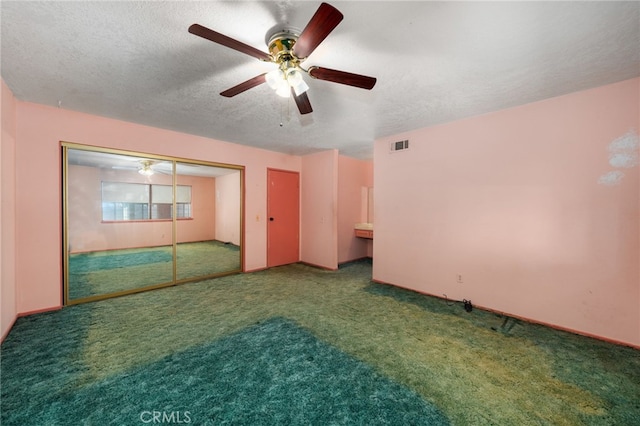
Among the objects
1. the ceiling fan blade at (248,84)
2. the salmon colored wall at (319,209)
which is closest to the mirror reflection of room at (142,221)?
the salmon colored wall at (319,209)

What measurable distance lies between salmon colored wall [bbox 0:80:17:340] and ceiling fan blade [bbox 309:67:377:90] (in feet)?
10.2

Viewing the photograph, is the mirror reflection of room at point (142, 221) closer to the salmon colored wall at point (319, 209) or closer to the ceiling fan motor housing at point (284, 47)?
the salmon colored wall at point (319, 209)

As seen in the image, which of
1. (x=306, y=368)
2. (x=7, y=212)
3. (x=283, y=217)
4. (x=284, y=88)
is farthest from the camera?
(x=283, y=217)

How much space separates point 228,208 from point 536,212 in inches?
211

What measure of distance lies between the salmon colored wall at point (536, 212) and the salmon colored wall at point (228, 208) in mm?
3417

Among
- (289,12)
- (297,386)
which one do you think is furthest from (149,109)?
(297,386)

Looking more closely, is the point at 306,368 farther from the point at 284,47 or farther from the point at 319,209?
the point at 319,209

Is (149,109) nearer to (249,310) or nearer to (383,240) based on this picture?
(249,310)

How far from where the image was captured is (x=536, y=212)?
2.79m

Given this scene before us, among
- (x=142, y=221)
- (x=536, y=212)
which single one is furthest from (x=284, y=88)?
(x=142, y=221)

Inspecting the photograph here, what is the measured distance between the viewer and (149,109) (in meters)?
3.02

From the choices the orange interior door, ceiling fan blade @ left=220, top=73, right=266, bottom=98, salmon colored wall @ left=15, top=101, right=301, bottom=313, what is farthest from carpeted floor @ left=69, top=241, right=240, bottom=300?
ceiling fan blade @ left=220, top=73, right=266, bottom=98

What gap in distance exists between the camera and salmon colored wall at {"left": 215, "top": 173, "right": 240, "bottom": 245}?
5.10 m

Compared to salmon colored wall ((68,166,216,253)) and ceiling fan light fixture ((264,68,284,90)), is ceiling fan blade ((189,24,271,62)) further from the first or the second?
salmon colored wall ((68,166,216,253))
